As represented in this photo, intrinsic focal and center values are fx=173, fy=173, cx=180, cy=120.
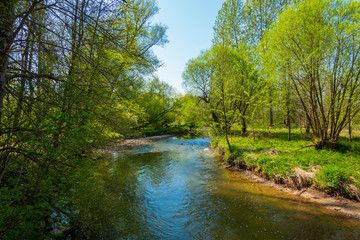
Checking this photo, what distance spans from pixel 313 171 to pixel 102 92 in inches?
319

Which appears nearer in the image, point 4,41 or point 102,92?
point 4,41

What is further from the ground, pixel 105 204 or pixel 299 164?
pixel 299 164

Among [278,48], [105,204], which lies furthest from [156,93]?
[105,204]

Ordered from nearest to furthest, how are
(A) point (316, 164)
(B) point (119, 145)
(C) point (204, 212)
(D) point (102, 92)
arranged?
1. (D) point (102, 92)
2. (C) point (204, 212)
3. (A) point (316, 164)
4. (B) point (119, 145)

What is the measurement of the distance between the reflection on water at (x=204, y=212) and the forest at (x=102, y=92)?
1.32 m

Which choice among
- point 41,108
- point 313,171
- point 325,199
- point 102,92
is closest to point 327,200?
point 325,199

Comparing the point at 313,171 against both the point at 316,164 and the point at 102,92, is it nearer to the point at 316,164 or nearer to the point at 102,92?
the point at 316,164

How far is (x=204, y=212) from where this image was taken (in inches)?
234

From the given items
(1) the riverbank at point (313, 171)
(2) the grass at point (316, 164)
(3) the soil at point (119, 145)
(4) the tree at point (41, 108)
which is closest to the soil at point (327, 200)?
(1) the riverbank at point (313, 171)

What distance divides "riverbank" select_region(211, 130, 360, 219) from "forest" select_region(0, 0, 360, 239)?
5 cm

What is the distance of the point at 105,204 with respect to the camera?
6270 millimetres

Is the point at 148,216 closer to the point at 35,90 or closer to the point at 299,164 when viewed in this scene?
the point at 35,90

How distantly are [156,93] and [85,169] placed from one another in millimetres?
34001

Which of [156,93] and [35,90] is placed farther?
[156,93]
